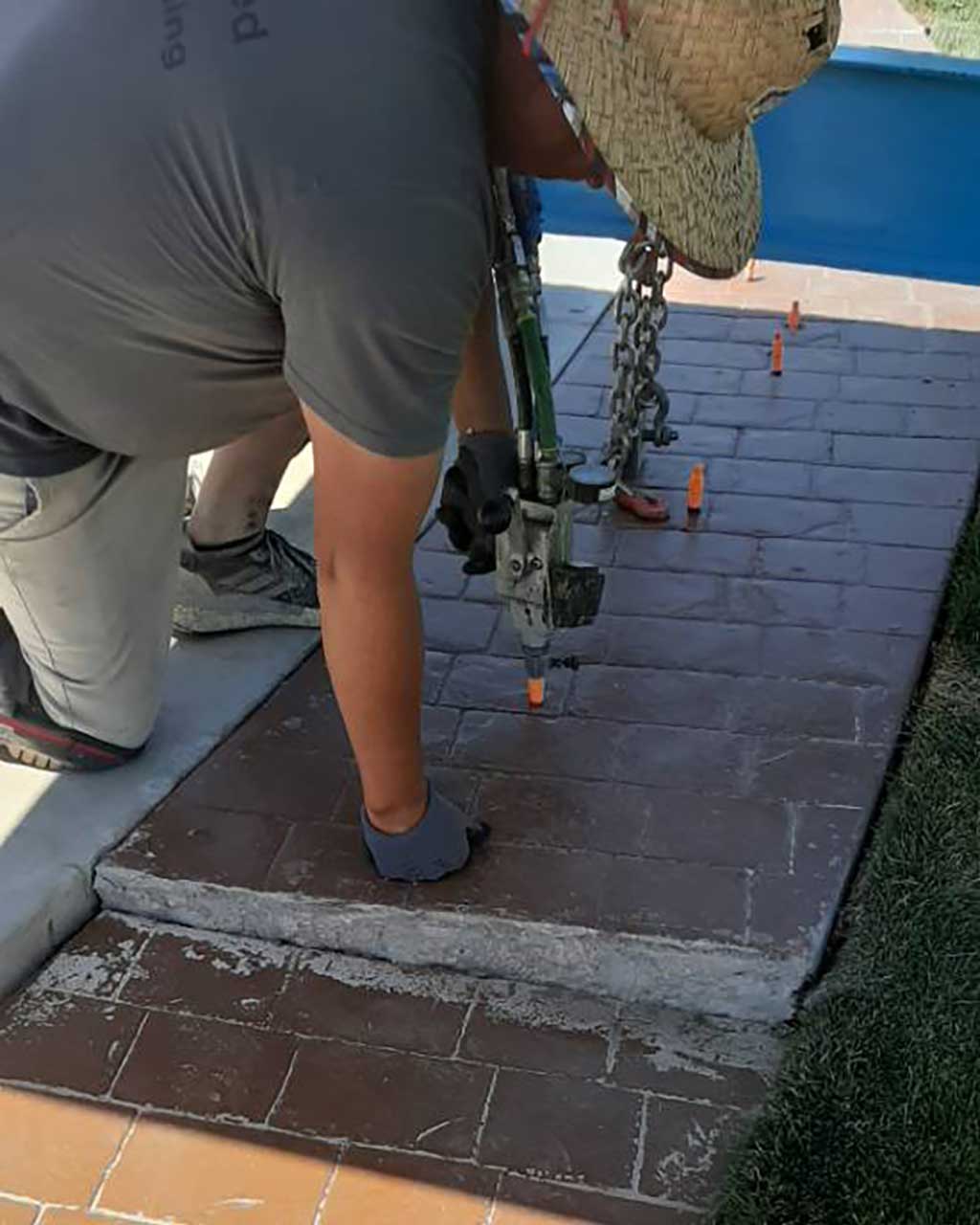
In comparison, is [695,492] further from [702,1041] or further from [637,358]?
[702,1041]

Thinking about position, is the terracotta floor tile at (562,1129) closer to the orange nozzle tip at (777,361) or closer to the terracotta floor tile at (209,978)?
the terracotta floor tile at (209,978)

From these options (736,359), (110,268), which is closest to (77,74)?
(110,268)

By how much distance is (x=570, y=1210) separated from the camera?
6.23ft

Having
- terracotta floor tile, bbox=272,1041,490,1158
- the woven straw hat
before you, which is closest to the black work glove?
the woven straw hat

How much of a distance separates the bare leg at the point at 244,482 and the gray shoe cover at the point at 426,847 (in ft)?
2.86

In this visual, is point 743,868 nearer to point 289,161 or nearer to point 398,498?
point 398,498

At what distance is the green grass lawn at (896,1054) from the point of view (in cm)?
188

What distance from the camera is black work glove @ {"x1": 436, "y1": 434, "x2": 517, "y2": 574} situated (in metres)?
2.42

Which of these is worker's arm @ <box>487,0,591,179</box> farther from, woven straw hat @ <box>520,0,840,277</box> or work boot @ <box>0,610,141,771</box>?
work boot @ <box>0,610,141,771</box>

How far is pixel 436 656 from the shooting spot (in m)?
2.94

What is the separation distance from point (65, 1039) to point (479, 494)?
3.49 feet

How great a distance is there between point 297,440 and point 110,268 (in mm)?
1065

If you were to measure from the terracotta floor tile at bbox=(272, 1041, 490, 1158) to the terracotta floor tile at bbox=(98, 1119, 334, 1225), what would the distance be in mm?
49

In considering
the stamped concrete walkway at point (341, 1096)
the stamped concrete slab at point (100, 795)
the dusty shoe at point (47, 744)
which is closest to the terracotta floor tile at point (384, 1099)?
the stamped concrete walkway at point (341, 1096)
